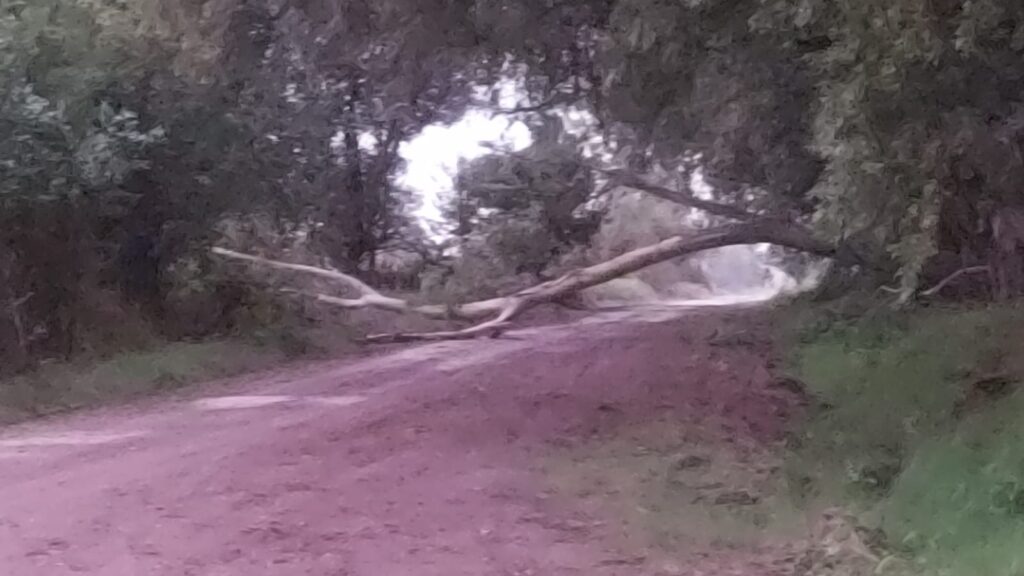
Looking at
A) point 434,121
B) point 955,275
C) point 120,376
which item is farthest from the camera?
point 434,121

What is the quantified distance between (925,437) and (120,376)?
7572 mm

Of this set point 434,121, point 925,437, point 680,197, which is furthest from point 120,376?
point 925,437

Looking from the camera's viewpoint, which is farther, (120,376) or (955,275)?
(120,376)

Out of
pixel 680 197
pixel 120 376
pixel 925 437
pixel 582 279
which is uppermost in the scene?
pixel 680 197

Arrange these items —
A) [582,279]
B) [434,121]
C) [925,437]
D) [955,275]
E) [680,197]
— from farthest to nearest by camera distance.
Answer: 1. [434,121]
2. [680,197]
3. [582,279]
4. [955,275]
5. [925,437]

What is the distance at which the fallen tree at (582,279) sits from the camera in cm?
995

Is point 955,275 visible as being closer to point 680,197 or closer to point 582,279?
point 680,197

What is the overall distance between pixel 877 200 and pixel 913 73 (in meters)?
0.68

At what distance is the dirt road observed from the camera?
523 cm

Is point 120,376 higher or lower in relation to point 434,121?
lower

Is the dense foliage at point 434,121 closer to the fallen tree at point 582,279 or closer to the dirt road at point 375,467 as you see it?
the fallen tree at point 582,279

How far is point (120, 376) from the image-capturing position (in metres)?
10.6

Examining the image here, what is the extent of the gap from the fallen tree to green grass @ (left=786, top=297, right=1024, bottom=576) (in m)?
1.09

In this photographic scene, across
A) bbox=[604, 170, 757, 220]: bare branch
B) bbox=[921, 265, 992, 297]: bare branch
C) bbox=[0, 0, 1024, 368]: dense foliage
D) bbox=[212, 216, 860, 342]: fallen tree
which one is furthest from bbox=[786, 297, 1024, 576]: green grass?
bbox=[604, 170, 757, 220]: bare branch
